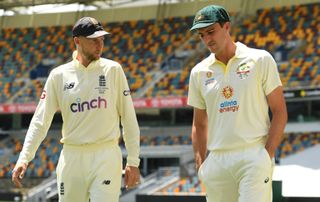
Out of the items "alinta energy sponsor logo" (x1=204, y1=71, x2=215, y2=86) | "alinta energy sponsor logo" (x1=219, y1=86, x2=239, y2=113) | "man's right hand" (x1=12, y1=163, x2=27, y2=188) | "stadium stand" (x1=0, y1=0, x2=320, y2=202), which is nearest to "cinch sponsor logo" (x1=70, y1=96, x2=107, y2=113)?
"man's right hand" (x1=12, y1=163, x2=27, y2=188)

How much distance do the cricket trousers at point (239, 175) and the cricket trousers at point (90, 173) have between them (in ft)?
2.12

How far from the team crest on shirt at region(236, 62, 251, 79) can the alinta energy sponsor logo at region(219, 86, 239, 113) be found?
10cm

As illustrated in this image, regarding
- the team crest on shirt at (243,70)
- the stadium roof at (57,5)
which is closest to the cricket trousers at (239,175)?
the team crest on shirt at (243,70)

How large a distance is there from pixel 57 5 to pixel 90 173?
25.0m

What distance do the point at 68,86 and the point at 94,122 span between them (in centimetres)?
32

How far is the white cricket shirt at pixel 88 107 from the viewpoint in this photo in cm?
427

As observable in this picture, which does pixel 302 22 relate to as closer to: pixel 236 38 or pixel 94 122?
pixel 236 38

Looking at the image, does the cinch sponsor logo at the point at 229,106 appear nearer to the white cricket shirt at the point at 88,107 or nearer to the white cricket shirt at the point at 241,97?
the white cricket shirt at the point at 241,97

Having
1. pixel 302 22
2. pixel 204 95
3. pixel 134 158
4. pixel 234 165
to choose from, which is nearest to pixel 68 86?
pixel 134 158

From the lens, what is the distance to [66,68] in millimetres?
4422

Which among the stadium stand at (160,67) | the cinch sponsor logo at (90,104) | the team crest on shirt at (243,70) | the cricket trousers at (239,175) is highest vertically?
the team crest on shirt at (243,70)

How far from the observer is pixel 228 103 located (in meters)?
3.74

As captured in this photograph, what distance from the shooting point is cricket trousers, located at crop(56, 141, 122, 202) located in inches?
163

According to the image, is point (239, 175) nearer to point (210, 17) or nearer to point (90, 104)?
point (210, 17)
